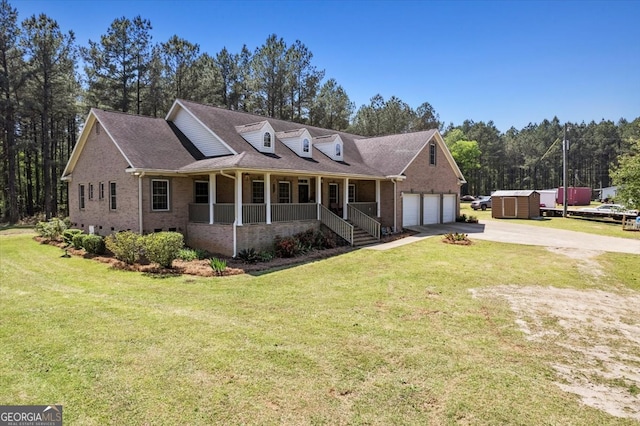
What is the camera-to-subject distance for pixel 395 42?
63.6 ft

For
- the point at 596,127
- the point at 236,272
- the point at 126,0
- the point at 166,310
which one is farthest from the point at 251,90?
the point at 596,127

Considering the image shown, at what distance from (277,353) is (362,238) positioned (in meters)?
13.2

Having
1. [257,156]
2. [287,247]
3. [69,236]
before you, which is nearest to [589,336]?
[287,247]

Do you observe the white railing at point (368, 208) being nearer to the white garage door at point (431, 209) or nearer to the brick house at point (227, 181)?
the brick house at point (227, 181)

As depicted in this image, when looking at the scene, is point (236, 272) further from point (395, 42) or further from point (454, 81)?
point (454, 81)

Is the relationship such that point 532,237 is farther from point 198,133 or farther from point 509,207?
point 198,133

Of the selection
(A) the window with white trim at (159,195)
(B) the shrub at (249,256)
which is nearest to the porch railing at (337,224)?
(B) the shrub at (249,256)

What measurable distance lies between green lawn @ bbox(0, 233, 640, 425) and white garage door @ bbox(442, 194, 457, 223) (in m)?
15.6

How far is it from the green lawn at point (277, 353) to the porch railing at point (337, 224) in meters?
6.39

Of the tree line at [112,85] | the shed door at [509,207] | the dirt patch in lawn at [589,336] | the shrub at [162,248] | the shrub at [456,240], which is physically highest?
the tree line at [112,85]

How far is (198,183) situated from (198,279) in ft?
25.4

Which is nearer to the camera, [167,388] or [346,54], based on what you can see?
[167,388]

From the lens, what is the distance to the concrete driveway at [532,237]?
1769 centimetres

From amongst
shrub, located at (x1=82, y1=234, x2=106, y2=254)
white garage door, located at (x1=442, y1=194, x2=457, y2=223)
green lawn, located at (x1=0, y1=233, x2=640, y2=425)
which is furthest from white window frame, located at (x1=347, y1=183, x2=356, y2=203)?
shrub, located at (x1=82, y1=234, x2=106, y2=254)
